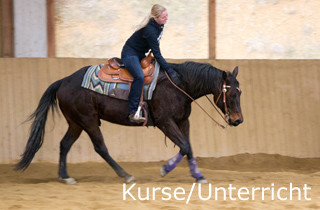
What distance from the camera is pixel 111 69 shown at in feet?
25.1

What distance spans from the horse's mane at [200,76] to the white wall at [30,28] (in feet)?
12.8

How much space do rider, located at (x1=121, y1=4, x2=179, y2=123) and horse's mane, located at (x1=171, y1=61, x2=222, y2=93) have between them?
0.54 ft

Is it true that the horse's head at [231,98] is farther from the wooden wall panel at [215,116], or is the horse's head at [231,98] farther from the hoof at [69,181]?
the wooden wall panel at [215,116]

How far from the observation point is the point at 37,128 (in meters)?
7.79

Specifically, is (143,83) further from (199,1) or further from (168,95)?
(199,1)

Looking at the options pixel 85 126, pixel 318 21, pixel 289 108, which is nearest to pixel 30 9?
pixel 85 126

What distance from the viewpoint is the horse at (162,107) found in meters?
7.32

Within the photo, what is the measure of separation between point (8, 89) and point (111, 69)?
2.76m

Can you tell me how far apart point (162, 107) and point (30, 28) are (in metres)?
4.14

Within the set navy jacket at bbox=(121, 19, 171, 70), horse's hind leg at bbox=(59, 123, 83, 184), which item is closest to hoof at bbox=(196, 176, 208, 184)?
navy jacket at bbox=(121, 19, 171, 70)

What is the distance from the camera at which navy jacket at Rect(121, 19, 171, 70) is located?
23.9 feet

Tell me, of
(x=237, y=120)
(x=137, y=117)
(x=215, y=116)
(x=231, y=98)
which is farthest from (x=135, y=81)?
(x=215, y=116)

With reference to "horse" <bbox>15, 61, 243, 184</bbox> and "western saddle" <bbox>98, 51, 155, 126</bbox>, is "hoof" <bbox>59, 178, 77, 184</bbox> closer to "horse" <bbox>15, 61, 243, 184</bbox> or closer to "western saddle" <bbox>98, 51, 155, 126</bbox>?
"horse" <bbox>15, 61, 243, 184</bbox>

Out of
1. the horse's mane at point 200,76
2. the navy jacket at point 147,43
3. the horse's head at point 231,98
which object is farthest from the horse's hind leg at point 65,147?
the horse's head at point 231,98
